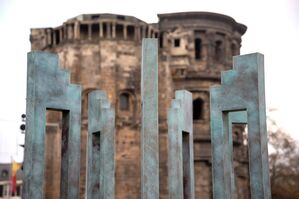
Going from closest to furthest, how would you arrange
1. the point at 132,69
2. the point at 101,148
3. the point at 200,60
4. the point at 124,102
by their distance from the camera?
1. the point at 101,148
2. the point at 124,102
3. the point at 132,69
4. the point at 200,60

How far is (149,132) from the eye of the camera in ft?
31.1

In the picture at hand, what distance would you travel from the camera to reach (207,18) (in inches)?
1114

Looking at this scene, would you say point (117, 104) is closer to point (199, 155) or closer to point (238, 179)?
point (199, 155)

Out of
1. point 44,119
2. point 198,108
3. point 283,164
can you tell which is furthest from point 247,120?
point 283,164

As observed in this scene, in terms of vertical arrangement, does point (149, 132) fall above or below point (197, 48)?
below

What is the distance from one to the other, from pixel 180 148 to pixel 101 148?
161 cm

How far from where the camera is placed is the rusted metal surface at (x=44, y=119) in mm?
9789

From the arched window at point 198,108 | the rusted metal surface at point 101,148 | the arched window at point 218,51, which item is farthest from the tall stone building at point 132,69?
the rusted metal surface at point 101,148

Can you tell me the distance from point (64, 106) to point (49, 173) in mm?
15406

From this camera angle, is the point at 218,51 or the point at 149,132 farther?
the point at 218,51

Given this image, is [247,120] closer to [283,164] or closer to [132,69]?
[132,69]

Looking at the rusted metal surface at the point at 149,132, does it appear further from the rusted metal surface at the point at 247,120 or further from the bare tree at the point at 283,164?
the bare tree at the point at 283,164

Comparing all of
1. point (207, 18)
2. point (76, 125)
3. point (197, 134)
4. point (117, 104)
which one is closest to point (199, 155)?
point (197, 134)

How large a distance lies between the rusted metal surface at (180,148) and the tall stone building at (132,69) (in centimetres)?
1273
